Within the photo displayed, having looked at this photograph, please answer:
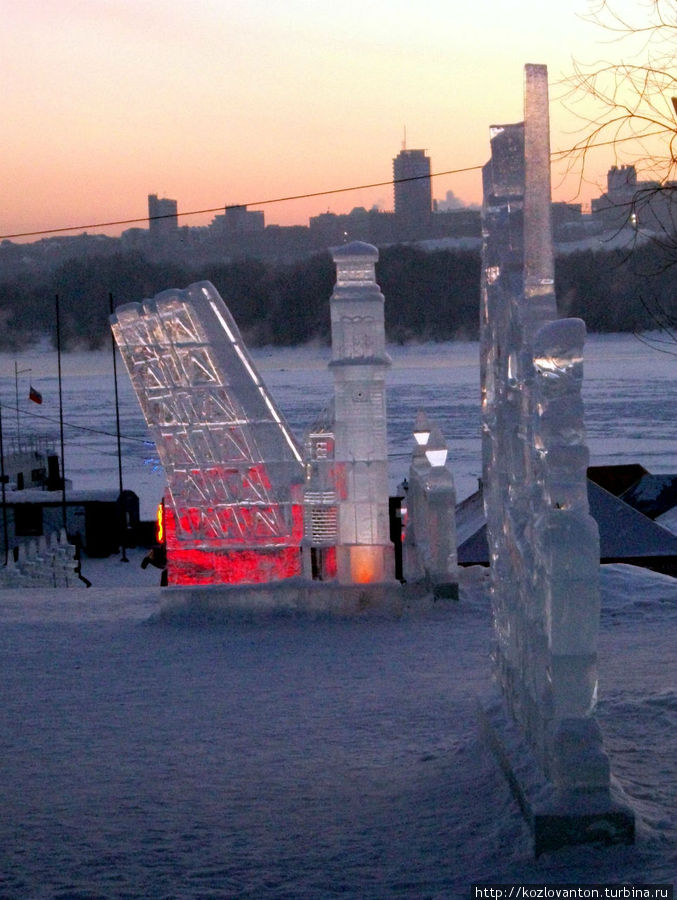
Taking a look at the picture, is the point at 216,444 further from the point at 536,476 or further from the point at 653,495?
the point at 653,495

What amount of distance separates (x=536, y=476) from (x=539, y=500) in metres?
0.09

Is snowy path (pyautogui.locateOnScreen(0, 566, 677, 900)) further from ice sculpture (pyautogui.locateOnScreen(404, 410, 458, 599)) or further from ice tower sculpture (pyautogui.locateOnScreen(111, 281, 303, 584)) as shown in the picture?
ice tower sculpture (pyautogui.locateOnScreen(111, 281, 303, 584))

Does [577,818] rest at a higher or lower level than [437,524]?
lower

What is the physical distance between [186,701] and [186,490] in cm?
310

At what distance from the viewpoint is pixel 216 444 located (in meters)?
9.82

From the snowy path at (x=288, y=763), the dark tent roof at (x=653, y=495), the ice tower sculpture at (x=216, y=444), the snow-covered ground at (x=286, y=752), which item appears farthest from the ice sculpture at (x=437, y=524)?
the dark tent roof at (x=653, y=495)

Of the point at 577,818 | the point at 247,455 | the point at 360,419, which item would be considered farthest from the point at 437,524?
the point at 577,818

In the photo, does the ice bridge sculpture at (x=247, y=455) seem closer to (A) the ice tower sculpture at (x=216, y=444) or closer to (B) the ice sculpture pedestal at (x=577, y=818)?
(A) the ice tower sculpture at (x=216, y=444)

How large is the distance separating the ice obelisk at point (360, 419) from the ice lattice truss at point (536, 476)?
4.16m

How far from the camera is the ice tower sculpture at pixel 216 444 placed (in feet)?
32.2

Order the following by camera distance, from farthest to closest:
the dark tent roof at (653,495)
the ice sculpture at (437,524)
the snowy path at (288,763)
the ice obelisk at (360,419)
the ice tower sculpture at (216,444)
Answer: the dark tent roof at (653,495)
the ice sculpture at (437,524)
the ice tower sculpture at (216,444)
the ice obelisk at (360,419)
the snowy path at (288,763)

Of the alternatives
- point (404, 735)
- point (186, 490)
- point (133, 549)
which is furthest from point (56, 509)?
point (404, 735)

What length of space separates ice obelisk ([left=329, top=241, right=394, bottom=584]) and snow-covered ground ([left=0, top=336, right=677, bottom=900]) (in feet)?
1.86

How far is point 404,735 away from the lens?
603 centimetres
